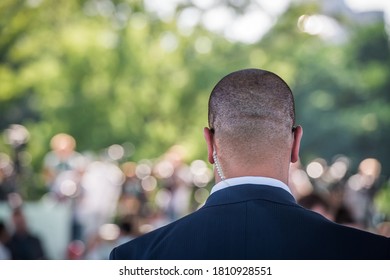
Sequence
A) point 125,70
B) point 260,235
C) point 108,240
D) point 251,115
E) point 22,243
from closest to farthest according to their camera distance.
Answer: point 260,235
point 251,115
point 108,240
point 22,243
point 125,70

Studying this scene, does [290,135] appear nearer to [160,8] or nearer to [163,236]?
[163,236]

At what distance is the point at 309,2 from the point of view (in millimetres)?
16734

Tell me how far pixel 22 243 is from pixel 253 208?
577 cm

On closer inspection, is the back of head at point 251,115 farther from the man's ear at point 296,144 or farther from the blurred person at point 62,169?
the blurred person at point 62,169

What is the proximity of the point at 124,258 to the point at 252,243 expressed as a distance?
1.04 feet

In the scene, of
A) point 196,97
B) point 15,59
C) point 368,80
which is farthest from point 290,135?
point 368,80

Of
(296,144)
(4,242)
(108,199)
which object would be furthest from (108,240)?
(296,144)

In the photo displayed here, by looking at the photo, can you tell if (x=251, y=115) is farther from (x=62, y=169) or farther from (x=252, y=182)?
(x=62, y=169)

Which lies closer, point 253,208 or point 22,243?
point 253,208

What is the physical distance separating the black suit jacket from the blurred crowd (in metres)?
3.96

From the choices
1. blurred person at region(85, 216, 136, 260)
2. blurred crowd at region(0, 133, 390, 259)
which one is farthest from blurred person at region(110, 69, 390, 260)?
blurred person at region(85, 216, 136, 260)

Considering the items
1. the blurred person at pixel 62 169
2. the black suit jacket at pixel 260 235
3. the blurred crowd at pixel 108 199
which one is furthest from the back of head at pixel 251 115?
the blurred person at pixel 62 169

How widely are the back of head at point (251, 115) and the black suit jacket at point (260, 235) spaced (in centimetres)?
12

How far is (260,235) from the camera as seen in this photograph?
1.92m
